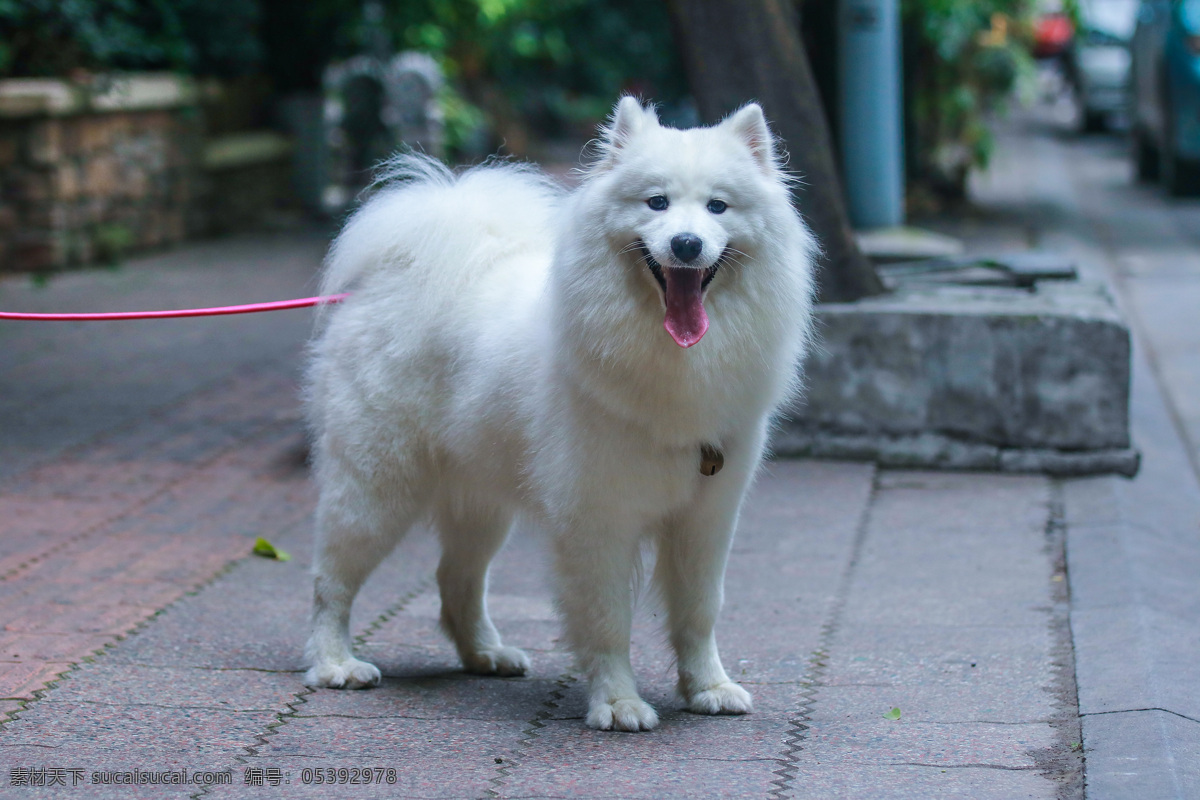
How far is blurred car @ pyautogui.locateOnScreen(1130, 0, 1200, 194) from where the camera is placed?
530 inches

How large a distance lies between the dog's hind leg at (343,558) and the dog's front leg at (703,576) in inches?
33.4

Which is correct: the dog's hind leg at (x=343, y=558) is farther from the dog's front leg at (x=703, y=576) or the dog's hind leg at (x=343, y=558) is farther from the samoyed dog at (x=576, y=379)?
the dog's front leg at (x=703, y=576)

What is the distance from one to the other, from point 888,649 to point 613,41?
15513 mm

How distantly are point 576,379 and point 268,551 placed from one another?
225 centimetres

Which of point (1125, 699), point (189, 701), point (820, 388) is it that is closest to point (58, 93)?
point (820, 388)

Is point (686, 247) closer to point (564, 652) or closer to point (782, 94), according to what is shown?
point (564, 652)

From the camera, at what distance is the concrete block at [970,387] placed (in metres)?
6.07

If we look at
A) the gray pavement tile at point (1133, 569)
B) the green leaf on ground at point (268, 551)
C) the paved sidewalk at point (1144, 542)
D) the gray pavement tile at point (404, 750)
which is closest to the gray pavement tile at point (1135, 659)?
the paved sidewalk at point (1144, 542)

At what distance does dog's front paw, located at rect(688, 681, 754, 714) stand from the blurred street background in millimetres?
46

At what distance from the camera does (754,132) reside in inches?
138

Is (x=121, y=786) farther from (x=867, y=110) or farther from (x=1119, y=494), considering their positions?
(x=867, y=110)

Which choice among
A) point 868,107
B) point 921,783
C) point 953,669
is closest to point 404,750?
point 921,783

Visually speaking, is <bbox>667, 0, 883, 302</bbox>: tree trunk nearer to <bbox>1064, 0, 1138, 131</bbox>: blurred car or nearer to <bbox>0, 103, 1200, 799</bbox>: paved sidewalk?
<bbox>0, 103, 1200, 799</bbox>: paved sidewalk

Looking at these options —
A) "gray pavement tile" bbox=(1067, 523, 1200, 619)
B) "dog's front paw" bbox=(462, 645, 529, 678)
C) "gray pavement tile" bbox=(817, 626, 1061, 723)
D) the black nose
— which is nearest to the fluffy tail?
the black nose
